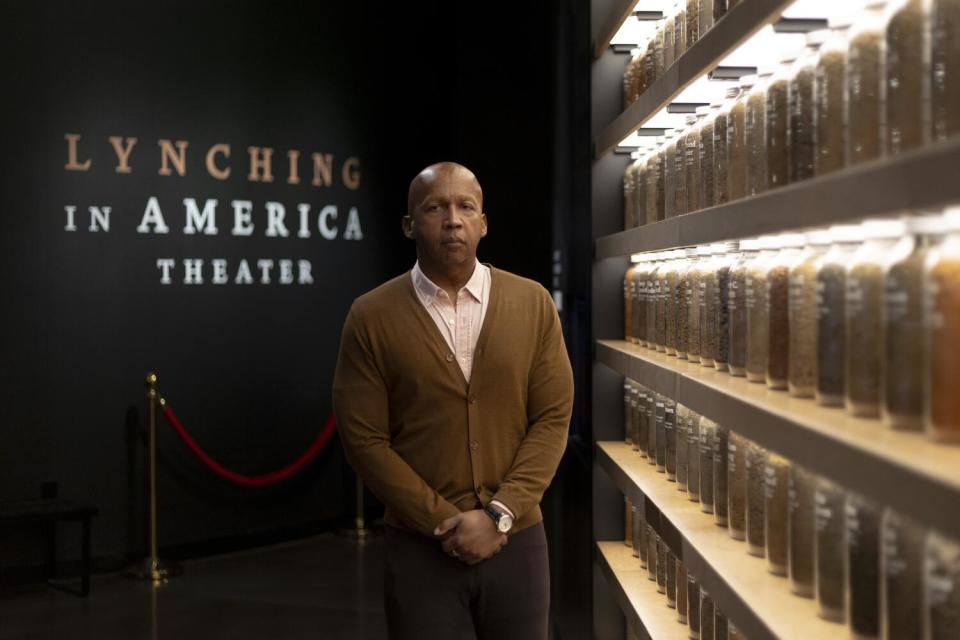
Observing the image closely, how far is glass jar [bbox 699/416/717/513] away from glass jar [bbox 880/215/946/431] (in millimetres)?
1186

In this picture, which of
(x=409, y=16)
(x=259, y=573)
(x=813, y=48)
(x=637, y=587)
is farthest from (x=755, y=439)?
(x=409, y=16)

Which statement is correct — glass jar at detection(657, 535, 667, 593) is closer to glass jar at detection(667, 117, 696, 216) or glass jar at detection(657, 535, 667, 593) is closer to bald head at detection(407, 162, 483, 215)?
glass jar at detection(667, 117, 696, 216)

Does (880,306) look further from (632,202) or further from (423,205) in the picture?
(632,202)

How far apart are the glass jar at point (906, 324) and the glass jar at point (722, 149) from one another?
0.98 meters

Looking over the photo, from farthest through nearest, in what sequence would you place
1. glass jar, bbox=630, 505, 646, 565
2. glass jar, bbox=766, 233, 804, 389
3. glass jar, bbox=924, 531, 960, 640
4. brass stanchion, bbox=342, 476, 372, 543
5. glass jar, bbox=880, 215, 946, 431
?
1. brass stanchion, bbox=342, 476, 372, 543
2. glass jar, bbox=630, 505, 646, 565
3. glass jar, bbox=766, 233, 804, 389
4. glass jar, bbox=880, 215, 946, 431
5. glass jar, bbox=924, 531, 960, 640

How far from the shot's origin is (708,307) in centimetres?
277

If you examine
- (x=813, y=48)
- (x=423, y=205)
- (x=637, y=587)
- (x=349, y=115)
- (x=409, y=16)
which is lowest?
(x=637, y=587)

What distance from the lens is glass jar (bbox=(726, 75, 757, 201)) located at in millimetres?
2395

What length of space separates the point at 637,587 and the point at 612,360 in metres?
0.72

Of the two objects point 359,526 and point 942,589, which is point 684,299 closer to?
point 942,589

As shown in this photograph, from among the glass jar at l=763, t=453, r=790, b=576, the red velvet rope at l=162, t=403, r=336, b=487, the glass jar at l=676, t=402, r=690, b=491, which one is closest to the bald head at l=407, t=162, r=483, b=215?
the glass jar at l=676, t=402, r=690, b=491

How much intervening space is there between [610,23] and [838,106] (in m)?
2.20

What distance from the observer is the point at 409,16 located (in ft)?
27.2

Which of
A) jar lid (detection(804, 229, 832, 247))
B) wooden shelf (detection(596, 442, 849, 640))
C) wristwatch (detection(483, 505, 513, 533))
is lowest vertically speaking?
wooden shelf (detection(596, 442, 849, 640))
